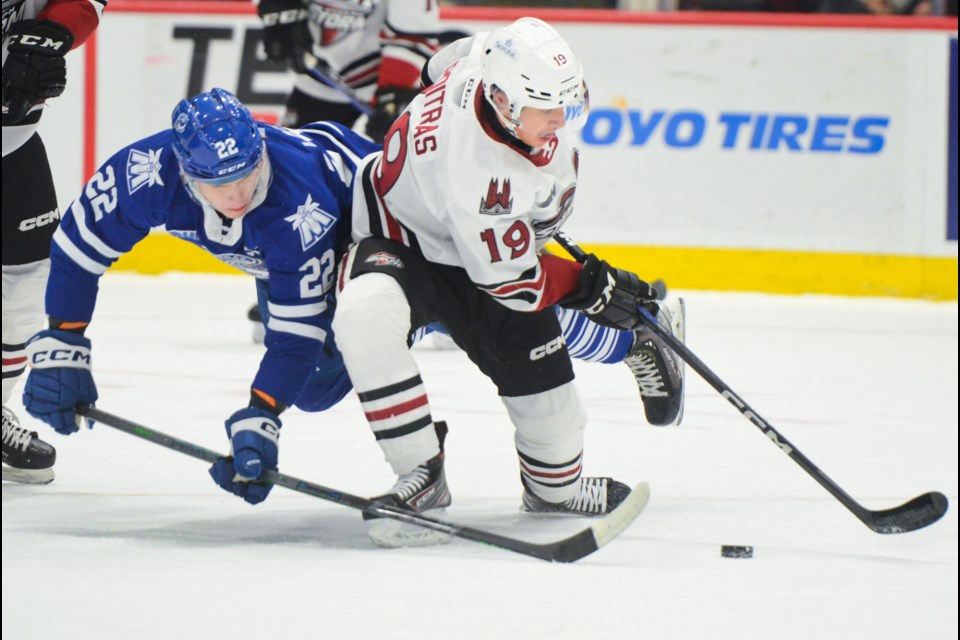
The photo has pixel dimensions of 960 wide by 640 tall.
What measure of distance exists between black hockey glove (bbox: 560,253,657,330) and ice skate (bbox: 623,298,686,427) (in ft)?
1.09

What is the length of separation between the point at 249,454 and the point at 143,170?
546 mm

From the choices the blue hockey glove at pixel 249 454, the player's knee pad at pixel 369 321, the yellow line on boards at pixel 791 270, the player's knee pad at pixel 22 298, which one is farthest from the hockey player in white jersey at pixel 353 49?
the blue hockey glove at pixel 249 454

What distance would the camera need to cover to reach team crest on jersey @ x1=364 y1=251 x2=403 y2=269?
8.77 feet

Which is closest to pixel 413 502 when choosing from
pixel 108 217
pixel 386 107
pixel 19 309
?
pixel 108 217

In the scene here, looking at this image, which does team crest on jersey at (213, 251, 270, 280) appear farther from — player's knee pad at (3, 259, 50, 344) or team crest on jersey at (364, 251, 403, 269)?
player's knee pad at (3, 259, 50, 344)

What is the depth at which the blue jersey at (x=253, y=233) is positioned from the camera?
2.65m

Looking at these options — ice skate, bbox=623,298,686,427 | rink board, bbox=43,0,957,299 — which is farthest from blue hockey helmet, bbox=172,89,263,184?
rink board, bbox=43,0,957,299

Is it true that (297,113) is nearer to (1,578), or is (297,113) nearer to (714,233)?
(714,233)

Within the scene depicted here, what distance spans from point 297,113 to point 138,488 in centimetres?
244

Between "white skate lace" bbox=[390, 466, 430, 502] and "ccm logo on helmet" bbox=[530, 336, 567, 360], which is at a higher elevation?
"ccm logo on helmet" bbox=[530, 336, 567, 360]

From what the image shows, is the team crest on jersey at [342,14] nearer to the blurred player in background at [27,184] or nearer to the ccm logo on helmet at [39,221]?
the blurred player in background at [27,184]

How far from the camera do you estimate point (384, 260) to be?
8.80 feet

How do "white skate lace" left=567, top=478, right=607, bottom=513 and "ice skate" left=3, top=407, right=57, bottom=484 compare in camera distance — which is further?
"ice skate" left=3, top=407, right=57, bottom=484

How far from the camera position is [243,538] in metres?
2.62
